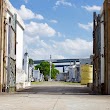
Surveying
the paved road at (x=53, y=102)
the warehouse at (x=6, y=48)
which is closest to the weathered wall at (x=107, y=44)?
the paved road at (x=53, y=102)

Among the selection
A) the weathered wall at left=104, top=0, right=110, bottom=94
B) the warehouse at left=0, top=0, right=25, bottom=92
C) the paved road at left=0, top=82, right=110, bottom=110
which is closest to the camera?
the paved road at left=0, top=82, right=110, bottom=110

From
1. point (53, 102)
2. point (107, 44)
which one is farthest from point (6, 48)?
point (53, 102)

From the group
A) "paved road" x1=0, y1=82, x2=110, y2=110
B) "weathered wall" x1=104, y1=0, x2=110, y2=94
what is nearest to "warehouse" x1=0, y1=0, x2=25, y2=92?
"paved road" x1=0, y1=82, x2=110, y2=110

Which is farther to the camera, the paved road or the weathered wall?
the weathered wall

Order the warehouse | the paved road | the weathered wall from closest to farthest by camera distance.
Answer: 1. the paved road
2. the warehouse
3. the weathered wall

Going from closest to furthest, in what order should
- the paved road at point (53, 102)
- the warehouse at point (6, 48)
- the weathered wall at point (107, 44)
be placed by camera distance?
the paved road at point (53, 102) → the warehouse at point (6, 48) → the weathered wall at point (107, 44)

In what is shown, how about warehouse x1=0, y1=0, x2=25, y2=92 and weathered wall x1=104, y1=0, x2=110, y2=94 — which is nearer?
warehouse x1=0, y1=0, x2=25, y2=92

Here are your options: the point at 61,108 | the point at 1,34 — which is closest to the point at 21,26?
the point at 1,34

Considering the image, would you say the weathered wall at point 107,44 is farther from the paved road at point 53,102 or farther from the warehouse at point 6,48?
the warehouse at point 6,48

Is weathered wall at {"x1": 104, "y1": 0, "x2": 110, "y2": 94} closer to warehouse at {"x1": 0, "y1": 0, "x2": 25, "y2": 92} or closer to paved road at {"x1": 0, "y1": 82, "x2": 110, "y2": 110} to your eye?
paved road at {"x1": 0, "y1": 82, "x2": 110, "y2": 110}

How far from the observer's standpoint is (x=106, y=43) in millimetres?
28812

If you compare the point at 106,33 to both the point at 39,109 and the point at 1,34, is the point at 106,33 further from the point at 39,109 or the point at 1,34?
the point at 39,109

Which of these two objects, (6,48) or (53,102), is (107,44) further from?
(53,102)

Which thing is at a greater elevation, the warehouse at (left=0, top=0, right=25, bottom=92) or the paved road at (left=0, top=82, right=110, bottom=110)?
the warehouse at (left=0, top=0, right=25, bottom=92)
